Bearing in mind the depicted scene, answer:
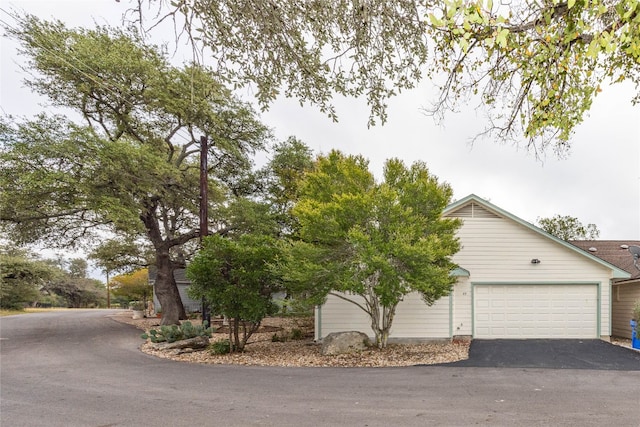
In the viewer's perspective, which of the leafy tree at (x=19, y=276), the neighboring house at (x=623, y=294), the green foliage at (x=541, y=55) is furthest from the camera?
the leafy tree at (x=19, y=276)

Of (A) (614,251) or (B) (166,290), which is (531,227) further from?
(B) (166,290)

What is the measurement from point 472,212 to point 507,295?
2.91 m

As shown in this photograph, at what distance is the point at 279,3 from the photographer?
3719 millimetres

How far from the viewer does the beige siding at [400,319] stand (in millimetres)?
11281

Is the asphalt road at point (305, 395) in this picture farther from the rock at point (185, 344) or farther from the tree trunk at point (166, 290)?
the tree trunk at point (166, 290)

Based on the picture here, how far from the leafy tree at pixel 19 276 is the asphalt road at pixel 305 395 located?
24367 millimetres

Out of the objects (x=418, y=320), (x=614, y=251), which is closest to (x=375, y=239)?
(x=418, y=320)

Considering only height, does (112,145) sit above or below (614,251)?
above

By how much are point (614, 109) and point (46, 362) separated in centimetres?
1323

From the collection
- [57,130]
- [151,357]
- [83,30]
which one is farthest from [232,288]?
[83,30]

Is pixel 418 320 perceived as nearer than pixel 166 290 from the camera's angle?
Yes

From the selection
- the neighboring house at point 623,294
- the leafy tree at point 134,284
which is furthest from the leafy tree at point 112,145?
the neighboring house at point 623,294

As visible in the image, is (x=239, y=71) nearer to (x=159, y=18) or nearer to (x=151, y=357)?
(x=159, y=18)

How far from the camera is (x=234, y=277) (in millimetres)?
→ 9281
